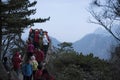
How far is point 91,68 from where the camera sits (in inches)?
1176

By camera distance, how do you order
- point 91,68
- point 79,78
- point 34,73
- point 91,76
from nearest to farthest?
point 34,73
point 79,78
point 91,76
point 91,68

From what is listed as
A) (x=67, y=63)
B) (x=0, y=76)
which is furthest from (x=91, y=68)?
(x=0, y=76)

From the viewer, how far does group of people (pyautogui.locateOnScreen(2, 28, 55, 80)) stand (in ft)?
60.0

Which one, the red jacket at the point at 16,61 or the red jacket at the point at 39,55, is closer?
the red jacket at the point at 39,55

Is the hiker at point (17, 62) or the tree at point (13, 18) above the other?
the tree at point (13, 18)

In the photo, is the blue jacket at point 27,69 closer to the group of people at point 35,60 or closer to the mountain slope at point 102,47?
the group of people at point 35,60

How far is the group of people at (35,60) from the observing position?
60.0 ft

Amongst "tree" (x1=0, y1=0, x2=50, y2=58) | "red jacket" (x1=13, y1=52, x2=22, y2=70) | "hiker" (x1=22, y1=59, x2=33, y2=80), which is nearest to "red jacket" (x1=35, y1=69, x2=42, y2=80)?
"hiker" (x1=22, y1=59, x2=33, y2=80)

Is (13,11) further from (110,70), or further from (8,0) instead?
(110,70)

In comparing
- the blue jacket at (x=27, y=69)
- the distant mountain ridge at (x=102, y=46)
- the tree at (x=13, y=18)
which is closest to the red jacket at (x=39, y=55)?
the blue jacket at (x=27, y=69)

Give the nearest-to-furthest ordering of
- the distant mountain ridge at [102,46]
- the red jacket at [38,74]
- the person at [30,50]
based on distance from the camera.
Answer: the red jacket at [38,74] < the person at [30,50] < the distant mountain ridge at [102,46]

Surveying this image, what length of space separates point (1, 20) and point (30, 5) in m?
6.01

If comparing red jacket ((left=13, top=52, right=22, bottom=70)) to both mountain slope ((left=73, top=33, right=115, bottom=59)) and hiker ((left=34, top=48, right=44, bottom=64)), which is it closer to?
hiker ((left=34, top=48, right=44, bottom=64))

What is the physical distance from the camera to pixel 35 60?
61.7 feet
